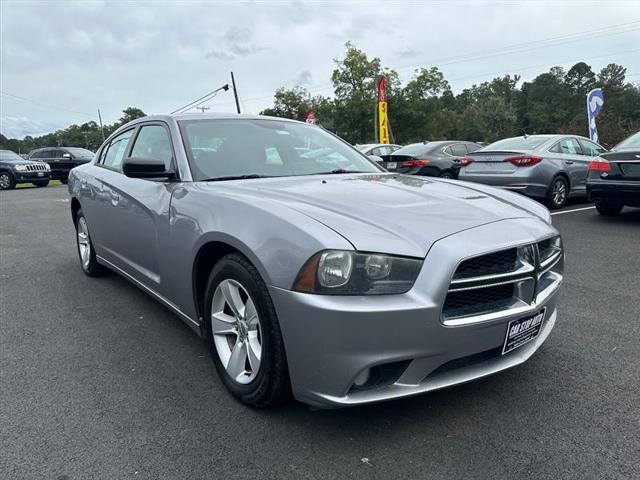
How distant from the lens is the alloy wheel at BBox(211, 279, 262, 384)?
234 centimetres

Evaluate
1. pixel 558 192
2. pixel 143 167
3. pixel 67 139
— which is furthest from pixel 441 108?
pixel 67 139

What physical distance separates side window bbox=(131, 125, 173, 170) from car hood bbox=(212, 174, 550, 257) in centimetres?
68

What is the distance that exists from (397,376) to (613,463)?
926 millimetres

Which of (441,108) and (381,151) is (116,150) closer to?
(381,151)

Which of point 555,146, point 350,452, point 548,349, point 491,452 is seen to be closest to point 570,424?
point 491,452

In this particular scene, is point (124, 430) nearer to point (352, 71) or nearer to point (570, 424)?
point (570, 424)

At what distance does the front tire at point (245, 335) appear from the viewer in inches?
85.7

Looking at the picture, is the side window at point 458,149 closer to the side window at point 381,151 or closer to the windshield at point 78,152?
the side window at point 381,151

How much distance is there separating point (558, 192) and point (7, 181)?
19.9 metres

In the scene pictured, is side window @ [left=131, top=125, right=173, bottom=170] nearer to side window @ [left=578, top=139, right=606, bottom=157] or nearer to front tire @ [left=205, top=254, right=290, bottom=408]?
front tire @ [left=205, top=254, right=290, bottom=408]

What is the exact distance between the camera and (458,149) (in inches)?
441

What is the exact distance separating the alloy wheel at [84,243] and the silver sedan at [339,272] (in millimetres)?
1913

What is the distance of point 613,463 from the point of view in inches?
78.2

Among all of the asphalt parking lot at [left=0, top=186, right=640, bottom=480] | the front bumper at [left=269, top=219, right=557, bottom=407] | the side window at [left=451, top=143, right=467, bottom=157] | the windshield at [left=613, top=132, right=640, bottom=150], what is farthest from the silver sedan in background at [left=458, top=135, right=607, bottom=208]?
the front bumper at [left=269, top=219, right=557, bottom=407]
